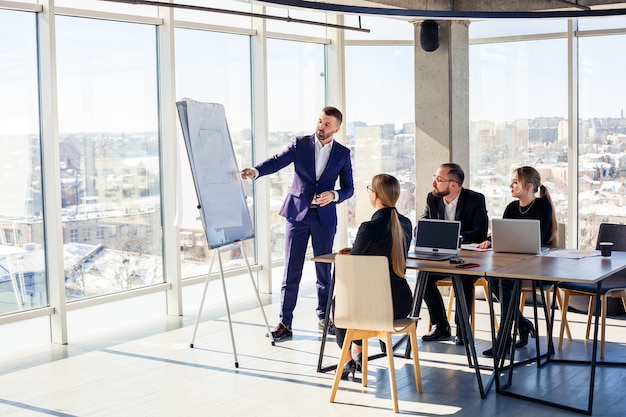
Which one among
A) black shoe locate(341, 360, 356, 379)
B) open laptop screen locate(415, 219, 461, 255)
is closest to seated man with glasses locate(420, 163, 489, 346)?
open laptop screen locate(415, 219, 461, 255)

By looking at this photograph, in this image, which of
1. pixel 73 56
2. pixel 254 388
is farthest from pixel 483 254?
pixel 73 56

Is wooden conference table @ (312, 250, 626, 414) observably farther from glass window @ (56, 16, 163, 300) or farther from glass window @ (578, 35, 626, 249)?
glass window @ (578, 35, 626, 249)

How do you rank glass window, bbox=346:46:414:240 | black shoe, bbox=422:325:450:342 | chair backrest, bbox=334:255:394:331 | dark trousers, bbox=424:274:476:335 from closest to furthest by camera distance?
chair backrest, bbox=334:255:394:331 < dark trousers, bbox=424:274:476:335 < black shoe, bbox=422:325:450:342 < glass window, bbox=346:46:414:240

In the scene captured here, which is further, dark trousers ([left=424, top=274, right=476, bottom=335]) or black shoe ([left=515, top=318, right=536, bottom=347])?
dark trousers ([left=424, top=274, right=476, bottom=335])

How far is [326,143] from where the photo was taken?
727 centimetres

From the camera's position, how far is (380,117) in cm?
1059

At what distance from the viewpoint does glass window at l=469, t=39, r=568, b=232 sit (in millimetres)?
9789

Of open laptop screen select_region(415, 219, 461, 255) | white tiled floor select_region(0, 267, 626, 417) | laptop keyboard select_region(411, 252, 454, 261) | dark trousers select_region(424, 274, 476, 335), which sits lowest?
white tiled floor select_region(0, 267, 626, 417)

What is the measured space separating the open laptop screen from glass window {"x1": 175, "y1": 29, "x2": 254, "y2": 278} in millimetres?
2801

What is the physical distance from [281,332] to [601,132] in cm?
475

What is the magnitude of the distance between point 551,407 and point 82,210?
4.59 meters

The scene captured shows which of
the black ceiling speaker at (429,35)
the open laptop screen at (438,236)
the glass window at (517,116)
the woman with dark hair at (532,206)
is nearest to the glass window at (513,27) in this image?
the glass window at (517,116)

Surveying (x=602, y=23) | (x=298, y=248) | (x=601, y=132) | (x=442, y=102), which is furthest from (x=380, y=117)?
(x=298, y=248)

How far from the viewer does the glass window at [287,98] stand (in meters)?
9.86
